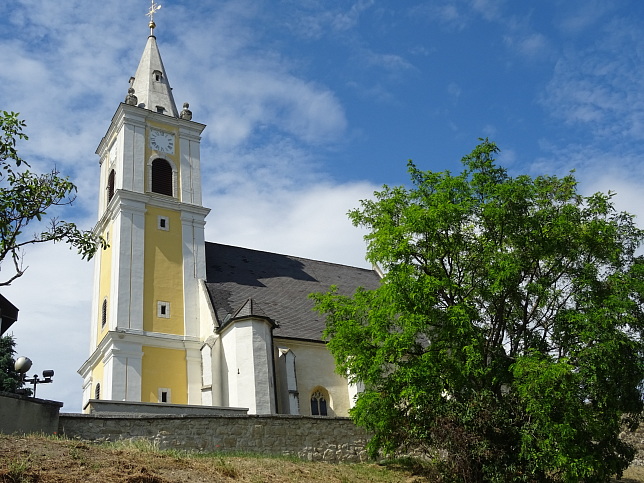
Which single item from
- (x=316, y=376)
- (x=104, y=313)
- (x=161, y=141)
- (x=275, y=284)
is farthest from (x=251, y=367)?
(x=161, y=141)

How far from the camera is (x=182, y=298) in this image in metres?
31.5

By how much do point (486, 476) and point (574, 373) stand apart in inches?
135

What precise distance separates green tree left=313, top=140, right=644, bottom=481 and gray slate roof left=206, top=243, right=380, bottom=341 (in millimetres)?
8009

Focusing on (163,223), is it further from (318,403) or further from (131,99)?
(318,403)

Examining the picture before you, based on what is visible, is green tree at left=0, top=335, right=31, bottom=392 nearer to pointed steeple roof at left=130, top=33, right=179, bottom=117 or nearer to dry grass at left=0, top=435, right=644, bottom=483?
pointed steeple roof at left=130, top=33, right=179, bottom=117

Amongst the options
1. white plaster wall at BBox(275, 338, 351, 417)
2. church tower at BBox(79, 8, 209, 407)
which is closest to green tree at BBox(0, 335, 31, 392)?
church tower at BBox(79, 8, 209, 407)

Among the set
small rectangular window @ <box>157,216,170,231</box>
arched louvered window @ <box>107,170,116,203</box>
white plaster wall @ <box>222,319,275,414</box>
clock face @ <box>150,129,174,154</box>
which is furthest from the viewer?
clock face @ <box>150,129,174,154</box>

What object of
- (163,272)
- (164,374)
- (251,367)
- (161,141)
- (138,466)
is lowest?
(138,466)

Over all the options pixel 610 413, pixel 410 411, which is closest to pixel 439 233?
pixel 410 411

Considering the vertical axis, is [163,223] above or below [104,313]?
above

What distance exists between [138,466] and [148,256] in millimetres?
18904

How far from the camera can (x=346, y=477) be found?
59.0 feet

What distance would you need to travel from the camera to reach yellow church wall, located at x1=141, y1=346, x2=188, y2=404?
28.8 metres

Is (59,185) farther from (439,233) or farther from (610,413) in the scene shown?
(610,413)
